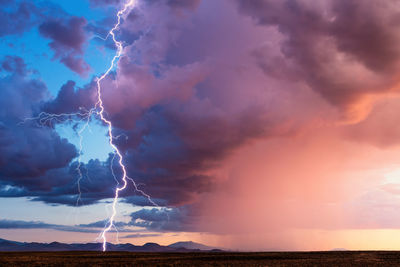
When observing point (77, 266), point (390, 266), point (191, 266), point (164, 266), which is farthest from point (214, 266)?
point (390, 266)

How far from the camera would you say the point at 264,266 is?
54.4m

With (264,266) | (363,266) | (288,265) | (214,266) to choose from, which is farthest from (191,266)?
(363,266)

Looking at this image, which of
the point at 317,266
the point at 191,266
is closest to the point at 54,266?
the point at 191,266

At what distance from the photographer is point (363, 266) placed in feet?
174

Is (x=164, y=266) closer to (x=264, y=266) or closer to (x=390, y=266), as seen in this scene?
(x=264, y=266)

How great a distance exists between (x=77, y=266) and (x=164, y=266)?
12.8 meters

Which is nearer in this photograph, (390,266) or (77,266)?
(390,266)

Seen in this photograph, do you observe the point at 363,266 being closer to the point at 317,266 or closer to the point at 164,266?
the point at 317,266

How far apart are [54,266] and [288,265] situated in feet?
110

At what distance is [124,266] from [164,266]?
5827 millimetres

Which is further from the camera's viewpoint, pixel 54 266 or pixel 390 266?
pixel 54 266

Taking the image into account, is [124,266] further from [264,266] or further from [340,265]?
[340,265]

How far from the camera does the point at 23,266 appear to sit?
5459 cm

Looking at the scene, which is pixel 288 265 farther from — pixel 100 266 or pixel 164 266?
pixel 100 266
